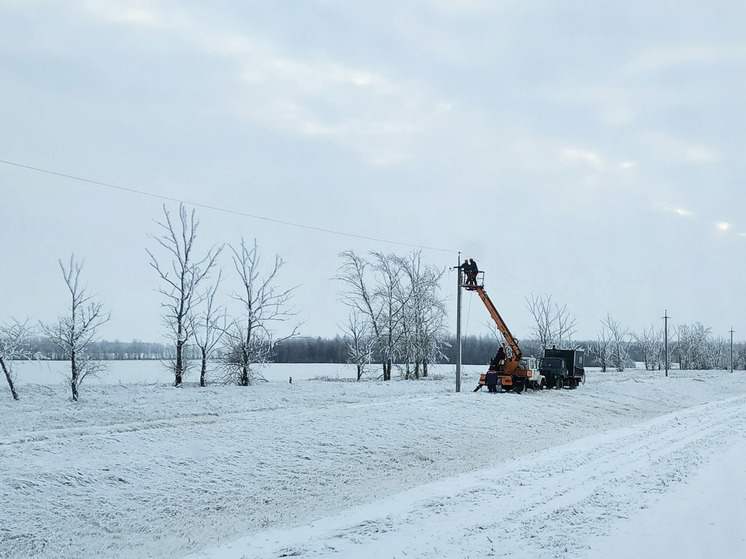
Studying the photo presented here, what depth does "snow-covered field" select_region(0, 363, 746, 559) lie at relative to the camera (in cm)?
960

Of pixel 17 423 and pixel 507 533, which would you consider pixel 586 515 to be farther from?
pixel 17 423

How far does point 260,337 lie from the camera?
42969mm

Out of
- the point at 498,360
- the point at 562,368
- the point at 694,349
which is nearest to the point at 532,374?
the point at 498,360

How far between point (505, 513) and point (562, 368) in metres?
36.4

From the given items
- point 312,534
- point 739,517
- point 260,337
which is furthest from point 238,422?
point 260,337

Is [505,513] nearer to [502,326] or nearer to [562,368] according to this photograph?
[502,326]

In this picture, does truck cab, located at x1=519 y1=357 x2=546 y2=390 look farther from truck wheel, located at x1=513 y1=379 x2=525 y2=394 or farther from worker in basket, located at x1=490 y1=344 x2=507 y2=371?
worker in basket, located at x1=490 y1=344 x2=507 y2=371

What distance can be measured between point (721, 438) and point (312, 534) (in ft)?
49.5

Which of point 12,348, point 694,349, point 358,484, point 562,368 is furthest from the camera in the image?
point 694,349

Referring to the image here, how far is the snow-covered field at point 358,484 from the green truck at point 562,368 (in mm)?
18838

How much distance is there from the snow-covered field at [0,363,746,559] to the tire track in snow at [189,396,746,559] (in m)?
0.05

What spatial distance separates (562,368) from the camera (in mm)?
45438

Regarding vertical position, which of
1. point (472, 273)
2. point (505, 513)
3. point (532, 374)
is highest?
point (472, 273)

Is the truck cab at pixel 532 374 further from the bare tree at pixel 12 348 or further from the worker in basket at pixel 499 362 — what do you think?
the bare tree at pixel 12 348
